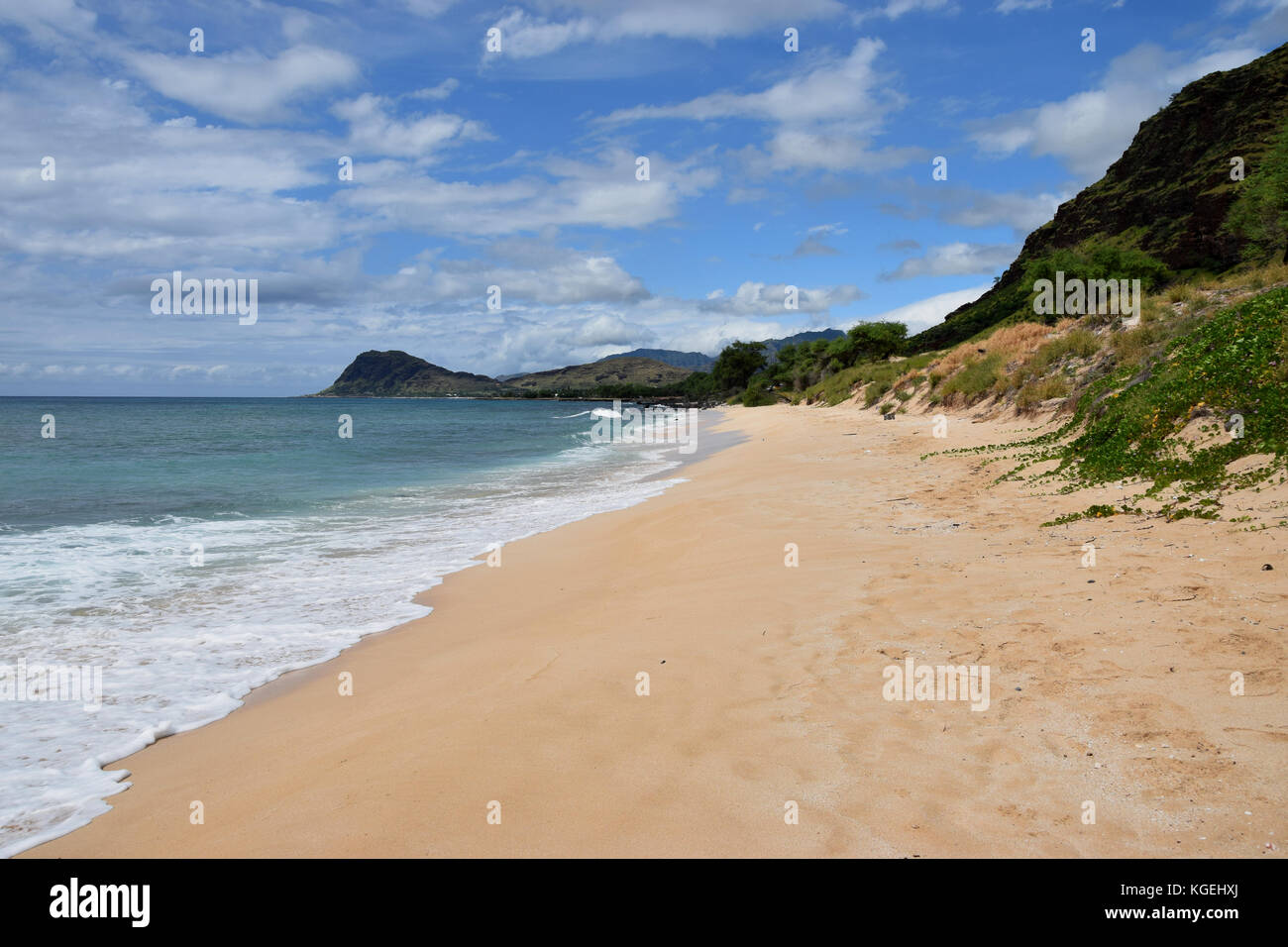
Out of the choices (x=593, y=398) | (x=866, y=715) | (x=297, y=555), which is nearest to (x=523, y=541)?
(x=297, y=555)

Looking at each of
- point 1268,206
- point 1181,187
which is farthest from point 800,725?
point 1181,187

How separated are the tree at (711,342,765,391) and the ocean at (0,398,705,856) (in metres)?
81.7

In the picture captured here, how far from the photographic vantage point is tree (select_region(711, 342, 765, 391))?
10256 centimetres

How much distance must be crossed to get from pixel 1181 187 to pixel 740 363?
5963cm

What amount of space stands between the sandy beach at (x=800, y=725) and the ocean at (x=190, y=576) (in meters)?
0.53

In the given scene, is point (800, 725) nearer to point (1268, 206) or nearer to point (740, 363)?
point (1268, 206)

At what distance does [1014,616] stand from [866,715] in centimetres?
191

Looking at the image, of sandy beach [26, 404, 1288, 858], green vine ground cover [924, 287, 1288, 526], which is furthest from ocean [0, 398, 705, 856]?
green vine ground cover [924, 287, 1288, 526]

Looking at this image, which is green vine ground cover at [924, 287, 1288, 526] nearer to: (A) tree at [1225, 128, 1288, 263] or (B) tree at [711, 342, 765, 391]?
(A) tree at [1225, 128, 1288, 263]

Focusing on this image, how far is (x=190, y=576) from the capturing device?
951 centimetres

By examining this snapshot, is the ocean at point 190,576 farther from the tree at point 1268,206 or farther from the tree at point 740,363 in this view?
the tree at point 740,363

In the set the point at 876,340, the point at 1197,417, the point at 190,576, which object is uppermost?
the point at 876,340

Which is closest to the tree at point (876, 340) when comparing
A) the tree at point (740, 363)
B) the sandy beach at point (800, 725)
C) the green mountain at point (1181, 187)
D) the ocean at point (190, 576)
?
the green mountain at point (1181, 187)

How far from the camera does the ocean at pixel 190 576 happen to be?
5.07m
